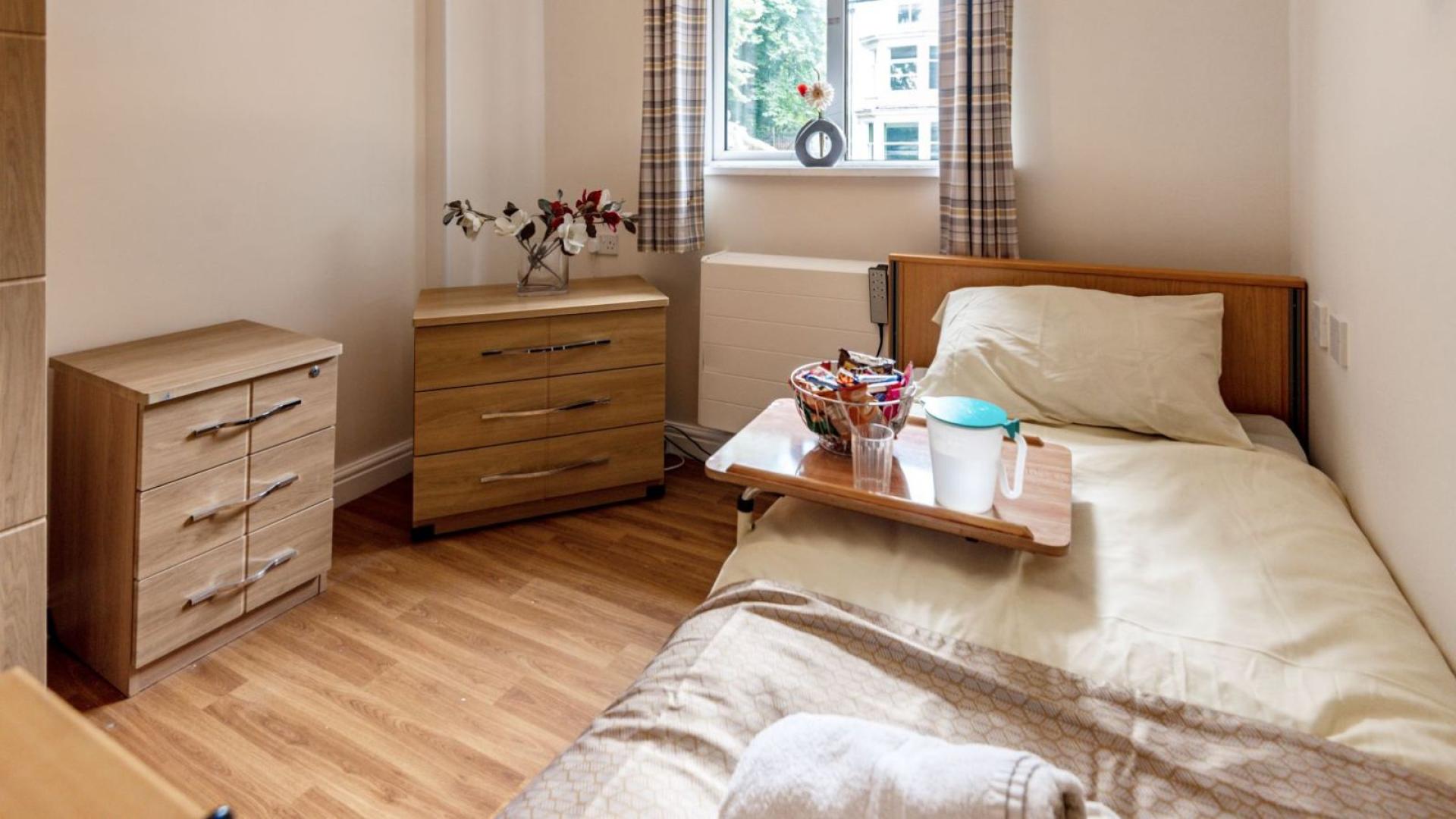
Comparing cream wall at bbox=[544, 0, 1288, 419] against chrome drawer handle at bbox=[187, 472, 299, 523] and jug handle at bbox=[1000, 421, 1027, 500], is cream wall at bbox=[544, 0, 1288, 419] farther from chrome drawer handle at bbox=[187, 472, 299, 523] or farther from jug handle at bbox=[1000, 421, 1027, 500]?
chrome drawer handle at bbox=[187, 472, 299, 523]

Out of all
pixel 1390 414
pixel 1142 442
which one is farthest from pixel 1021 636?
pixel 1142 442

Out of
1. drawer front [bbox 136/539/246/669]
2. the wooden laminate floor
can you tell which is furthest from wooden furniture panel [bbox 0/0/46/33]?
the wooden laminate floor

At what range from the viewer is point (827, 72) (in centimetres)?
284

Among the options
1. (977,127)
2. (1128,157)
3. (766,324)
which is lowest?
(766,324)

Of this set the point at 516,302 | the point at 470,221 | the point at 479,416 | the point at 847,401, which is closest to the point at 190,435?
the point at 479,416

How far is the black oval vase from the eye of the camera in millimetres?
2723

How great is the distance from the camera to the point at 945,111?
2.40 m

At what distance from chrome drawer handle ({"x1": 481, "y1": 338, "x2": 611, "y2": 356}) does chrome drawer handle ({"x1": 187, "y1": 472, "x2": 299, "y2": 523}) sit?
0.67 meters

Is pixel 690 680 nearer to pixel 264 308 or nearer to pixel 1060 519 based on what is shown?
pixel 1060 519

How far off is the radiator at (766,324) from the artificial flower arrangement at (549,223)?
412mm

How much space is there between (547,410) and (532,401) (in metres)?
0.06

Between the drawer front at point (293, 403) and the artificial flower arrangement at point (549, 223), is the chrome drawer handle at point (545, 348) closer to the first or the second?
the artificial flower arrangement at point (549, 223)

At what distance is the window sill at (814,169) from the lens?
2.59 meters

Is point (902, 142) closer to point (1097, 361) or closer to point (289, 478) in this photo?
point (1097, 361)
